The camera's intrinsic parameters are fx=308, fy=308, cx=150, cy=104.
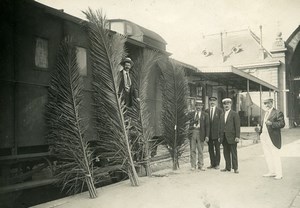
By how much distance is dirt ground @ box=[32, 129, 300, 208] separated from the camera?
4.88m

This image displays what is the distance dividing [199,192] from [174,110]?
3.25 m

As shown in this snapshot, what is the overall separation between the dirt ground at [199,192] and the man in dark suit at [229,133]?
345 millimetres

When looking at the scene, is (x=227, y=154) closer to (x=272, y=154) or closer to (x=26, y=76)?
(x=272, y=154)

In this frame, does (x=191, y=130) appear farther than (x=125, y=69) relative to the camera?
Yes

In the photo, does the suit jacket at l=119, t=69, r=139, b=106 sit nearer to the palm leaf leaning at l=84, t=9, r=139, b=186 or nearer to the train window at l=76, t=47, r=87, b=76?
the palm leaf leaning at l=84, t=9, r=139, b=186

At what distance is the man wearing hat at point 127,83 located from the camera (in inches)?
269

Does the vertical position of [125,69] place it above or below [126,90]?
above

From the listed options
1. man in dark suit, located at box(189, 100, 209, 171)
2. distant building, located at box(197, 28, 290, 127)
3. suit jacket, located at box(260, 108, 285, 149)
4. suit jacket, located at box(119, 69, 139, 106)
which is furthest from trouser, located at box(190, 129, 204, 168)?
distant building, located at box(197, 28, 290, 127)

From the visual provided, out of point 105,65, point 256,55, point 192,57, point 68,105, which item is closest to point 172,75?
point 105,65

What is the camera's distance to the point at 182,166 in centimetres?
888

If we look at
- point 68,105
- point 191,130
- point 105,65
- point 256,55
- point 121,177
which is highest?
point 256,55

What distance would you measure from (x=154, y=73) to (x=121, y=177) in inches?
124

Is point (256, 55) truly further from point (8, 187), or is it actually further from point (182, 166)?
point (8, 187)

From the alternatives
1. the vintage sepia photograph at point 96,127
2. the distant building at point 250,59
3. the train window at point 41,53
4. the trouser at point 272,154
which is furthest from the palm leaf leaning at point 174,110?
the distant building at point 250,59
